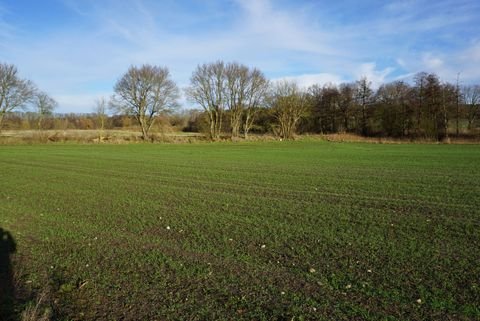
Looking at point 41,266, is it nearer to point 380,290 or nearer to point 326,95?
point 380,290

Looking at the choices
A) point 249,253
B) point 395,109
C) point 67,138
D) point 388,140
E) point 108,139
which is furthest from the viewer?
point 395,109

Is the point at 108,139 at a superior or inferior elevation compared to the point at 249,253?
superior

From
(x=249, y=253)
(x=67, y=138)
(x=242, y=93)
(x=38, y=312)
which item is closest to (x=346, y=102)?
(x=242, y=93)

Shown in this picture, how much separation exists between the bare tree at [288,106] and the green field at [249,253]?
60.3 metres

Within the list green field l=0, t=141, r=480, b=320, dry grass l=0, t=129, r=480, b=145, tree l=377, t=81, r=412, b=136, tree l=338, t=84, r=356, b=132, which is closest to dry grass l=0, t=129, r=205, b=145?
dry grass l=0, t=129, r=480, b=145

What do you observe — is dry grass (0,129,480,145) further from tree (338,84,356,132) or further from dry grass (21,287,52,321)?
dry grass (21,287,52,321)

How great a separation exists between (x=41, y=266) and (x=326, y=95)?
279ft

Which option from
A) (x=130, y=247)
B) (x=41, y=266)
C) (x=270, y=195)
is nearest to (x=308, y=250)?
(x=130, y=247)

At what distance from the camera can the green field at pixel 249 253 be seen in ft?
15.0

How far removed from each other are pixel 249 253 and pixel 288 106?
67.9 meters

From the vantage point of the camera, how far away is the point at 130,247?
6.90 meters

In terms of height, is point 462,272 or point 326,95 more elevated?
point 326,95

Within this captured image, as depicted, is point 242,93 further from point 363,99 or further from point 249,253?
point 249,253

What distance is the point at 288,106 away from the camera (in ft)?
237
